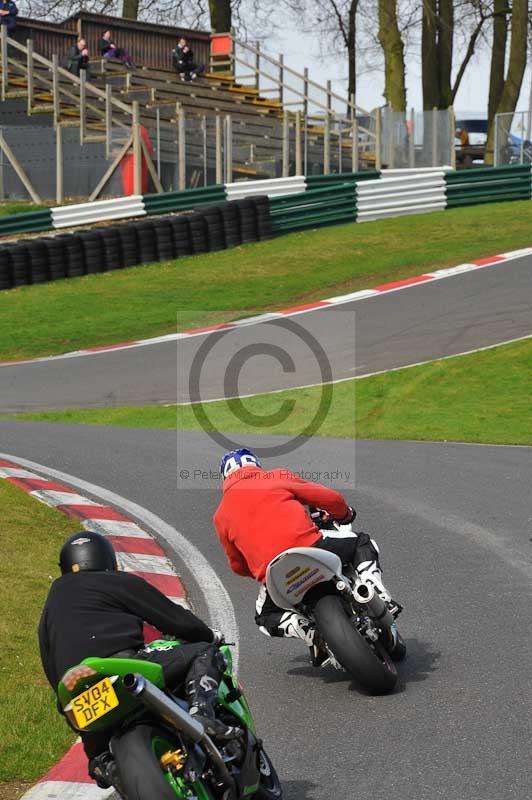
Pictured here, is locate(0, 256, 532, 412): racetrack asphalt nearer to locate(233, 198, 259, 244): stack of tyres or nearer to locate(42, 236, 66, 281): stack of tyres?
locate(42, 236, 66, 281): stack of tyres

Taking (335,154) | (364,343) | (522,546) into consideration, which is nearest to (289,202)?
(335,154)

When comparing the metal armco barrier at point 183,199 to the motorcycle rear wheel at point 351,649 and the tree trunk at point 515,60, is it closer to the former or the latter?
the tree trunk at point 515,60

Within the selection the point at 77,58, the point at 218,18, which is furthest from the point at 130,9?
the point at 77,58

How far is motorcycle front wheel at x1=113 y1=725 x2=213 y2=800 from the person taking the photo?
4.19 metres

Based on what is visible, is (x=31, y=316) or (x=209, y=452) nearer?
(x=209, y=452)

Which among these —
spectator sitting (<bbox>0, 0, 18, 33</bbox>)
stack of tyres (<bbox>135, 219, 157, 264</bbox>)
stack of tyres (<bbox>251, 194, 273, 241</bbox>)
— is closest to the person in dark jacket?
stack of tyres (<bbox>135, 219, 157, 264</bbox>)

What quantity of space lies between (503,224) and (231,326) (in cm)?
939

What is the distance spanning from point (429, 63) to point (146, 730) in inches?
1586

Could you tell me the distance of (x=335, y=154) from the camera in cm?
3506

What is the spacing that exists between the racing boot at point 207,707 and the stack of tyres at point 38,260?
20.8 metres

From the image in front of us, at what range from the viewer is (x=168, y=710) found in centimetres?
425

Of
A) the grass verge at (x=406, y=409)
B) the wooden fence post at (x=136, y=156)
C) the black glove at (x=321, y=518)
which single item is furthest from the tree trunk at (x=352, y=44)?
the black glove at (x=321, y=518)

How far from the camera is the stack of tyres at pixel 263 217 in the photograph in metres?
27.6

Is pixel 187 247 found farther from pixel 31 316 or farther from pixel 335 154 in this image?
pixel 335 154
